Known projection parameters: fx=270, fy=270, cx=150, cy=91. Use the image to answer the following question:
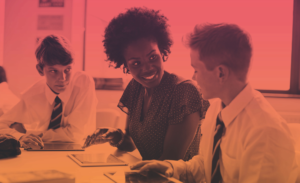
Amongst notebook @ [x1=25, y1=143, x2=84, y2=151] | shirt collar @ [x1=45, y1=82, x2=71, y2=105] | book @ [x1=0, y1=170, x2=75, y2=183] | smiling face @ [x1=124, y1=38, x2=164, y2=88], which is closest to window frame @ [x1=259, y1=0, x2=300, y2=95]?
smiling face @ [x1=124, y1=38, x2=164, y2=88]

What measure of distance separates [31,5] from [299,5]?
10.9ft

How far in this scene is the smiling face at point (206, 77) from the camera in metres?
0.93

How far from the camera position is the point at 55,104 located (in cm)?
171

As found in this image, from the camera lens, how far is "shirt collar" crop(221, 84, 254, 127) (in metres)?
0.86

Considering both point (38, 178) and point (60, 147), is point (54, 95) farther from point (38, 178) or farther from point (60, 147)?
point (38, 178)

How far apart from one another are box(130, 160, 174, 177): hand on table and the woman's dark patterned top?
32cm

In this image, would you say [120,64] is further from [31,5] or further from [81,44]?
[31,5]

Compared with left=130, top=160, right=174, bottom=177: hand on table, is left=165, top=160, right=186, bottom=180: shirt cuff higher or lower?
lower

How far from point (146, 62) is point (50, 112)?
80 centimetres

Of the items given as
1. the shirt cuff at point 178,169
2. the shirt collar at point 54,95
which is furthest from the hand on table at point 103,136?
the shirt cuff at point 178,169

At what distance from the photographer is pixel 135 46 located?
1.31 m

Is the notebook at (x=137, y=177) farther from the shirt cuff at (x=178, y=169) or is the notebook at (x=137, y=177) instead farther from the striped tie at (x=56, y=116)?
the striped tie at (x=56, y=116)

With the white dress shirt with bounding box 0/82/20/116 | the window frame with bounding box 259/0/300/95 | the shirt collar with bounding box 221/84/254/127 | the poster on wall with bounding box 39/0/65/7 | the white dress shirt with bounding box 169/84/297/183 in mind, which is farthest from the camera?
the poster on wall with bounding box 39/0/65/7
